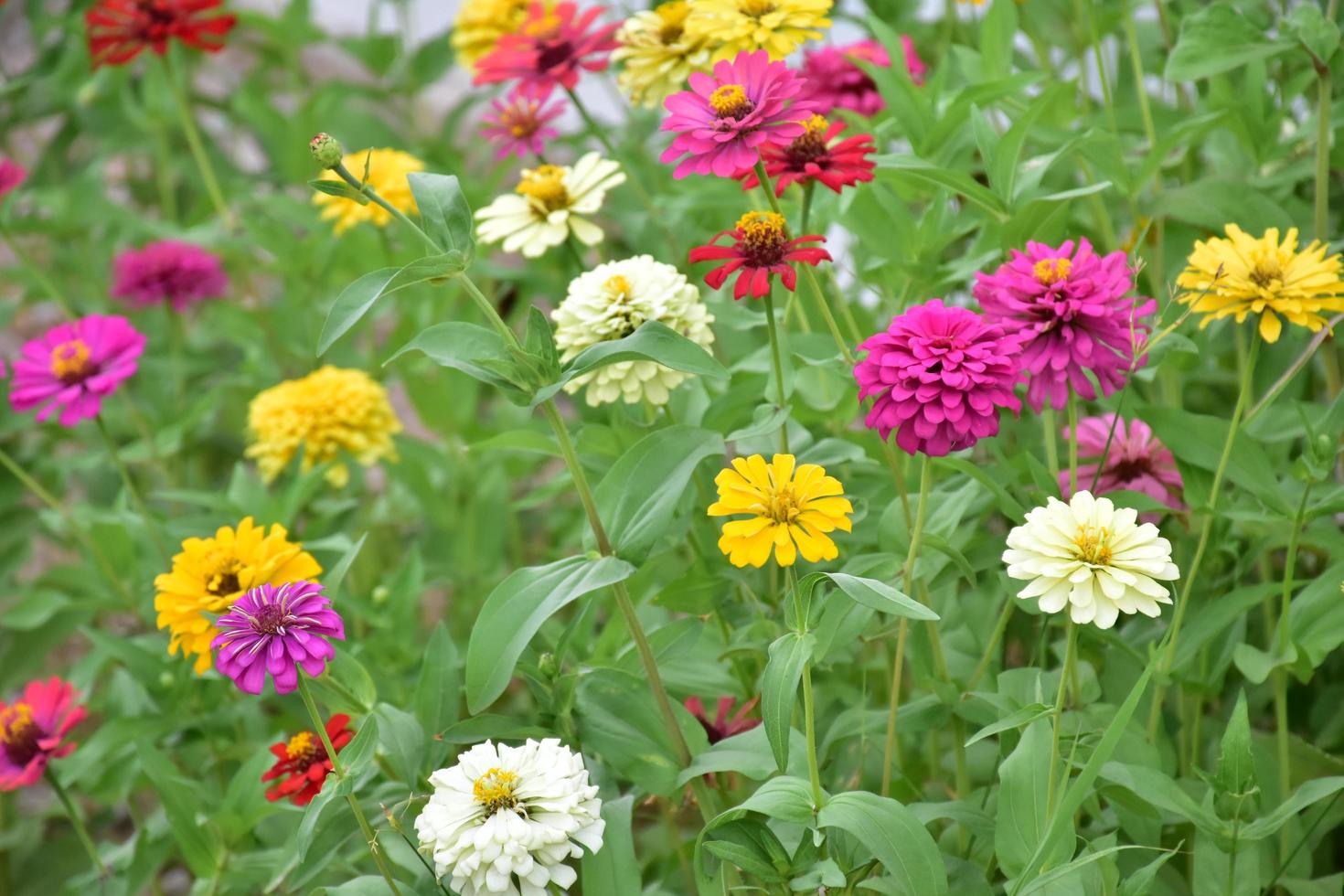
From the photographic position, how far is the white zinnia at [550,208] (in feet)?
2.94

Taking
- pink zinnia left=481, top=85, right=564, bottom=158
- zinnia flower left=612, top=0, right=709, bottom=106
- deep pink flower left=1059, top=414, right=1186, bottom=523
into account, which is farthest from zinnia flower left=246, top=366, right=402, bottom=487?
deep pink flower left=1059, top=414, right=1186, bottom=523

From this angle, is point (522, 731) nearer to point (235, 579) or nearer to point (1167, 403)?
point (235, 579)

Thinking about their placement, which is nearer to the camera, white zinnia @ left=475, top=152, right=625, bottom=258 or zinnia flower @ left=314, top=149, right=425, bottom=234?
white zinnia @ left=475, top=152, right=625, bottom=258

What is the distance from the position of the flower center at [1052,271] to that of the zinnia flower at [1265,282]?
0.08 meters

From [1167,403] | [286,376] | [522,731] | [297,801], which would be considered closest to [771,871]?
[522,731]

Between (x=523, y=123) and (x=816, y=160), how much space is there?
36 centimetres

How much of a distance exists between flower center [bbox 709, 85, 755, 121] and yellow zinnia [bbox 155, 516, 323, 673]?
1.16ft

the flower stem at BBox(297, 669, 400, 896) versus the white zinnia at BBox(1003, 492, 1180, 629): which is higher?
the white zinnia at BBox(1003, 492, 1180, 629)

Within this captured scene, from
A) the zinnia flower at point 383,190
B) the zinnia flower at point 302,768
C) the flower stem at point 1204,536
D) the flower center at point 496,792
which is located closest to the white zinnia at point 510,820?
the flower center at point 496,792

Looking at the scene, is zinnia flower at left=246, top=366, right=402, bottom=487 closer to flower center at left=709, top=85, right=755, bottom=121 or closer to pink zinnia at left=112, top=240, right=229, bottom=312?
pink zinnia at left=112, top=240, right=229, bottom=312

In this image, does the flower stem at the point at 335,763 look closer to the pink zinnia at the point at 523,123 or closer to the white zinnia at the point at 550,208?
the white zinnia at the point at 550,208

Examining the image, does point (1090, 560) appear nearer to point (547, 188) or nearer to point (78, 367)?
point (547, 188)

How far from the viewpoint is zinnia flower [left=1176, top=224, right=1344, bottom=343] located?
701 mm

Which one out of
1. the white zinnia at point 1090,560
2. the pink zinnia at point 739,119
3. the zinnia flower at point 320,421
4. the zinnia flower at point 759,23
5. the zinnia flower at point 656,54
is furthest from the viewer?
the zinnia flower at point 320,421
